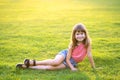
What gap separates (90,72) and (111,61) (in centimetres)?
116

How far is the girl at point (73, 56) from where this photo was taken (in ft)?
22.6

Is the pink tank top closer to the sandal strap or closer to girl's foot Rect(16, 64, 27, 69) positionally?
the sandal strap

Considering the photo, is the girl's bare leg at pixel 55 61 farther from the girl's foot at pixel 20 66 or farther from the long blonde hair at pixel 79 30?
the long blonde hair at pixel 79 30

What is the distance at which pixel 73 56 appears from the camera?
7.06 metres

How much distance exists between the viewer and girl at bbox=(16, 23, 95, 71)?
690 cm

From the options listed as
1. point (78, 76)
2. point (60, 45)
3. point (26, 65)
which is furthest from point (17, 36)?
point (78, 76)

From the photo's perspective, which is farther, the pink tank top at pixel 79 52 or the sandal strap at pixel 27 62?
the pink tank top at pixel 79 52

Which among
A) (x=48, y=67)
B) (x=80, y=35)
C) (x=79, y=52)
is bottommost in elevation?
(x=48, y=67)

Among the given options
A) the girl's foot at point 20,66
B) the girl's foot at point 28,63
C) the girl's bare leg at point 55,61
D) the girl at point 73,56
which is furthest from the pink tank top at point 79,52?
the girl's foot at point 20,66

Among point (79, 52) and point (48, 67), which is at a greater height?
point (79, 52)

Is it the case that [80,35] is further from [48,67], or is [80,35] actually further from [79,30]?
[48,67]

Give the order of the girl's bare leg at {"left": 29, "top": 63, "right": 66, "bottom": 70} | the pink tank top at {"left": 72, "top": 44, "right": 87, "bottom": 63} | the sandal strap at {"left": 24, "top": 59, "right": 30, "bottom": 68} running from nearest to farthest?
the sandal strap at {"left": 24, "top": 59, "right": 30, "bottom": 68} → the girl's bare leg at {"left": 29, "top": 63, "right": 66, "bottom": 70} → the pink tank top at {"left": 72, "top": 44, "right": 87, "bottom": 63}

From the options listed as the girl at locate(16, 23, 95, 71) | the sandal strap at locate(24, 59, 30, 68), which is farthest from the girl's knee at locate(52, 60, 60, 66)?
the sandal strap at locate(24, 59, 30, 68)

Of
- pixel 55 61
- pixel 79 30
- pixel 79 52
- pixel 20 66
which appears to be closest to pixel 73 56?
pixel 79 52
